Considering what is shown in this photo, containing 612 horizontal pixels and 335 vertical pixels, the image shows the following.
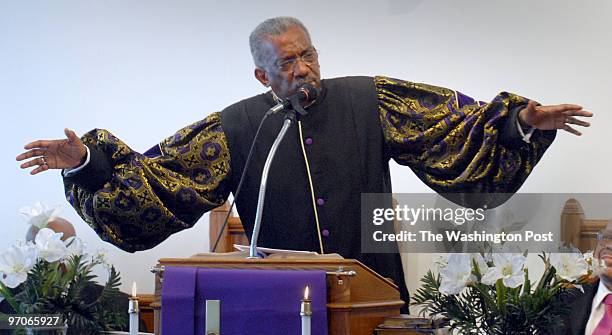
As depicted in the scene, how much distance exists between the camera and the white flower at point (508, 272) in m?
2.43

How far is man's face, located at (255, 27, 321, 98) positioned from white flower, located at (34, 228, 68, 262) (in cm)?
93

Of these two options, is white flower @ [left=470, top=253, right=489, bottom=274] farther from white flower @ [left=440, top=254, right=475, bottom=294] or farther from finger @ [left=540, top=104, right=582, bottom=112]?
finger @ [left=540, top=104, right=582, bottom=112]

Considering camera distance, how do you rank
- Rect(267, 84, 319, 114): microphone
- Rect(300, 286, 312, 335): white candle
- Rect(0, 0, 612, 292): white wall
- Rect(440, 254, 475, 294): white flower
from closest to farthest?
Rect(300, 286, 312, 335): white candle, Rect(440, 254, 475, 294): white flower, Rect(267, 84, 319, 114): microphone, Rect(0, 0, 612, 292): white wall

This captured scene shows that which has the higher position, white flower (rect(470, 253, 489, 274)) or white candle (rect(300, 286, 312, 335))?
white flower (rect(470, 253, 489, 274))

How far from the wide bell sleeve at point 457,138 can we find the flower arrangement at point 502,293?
75 cm

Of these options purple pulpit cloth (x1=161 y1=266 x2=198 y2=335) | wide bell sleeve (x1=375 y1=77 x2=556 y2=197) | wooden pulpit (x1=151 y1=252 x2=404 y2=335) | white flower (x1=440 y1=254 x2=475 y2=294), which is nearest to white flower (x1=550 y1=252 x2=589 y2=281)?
white flower (x1=440 y1=254 x2=475 y2=294)

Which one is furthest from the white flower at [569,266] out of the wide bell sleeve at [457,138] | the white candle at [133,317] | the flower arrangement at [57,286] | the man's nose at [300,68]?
the flower arrangement at [57,286]

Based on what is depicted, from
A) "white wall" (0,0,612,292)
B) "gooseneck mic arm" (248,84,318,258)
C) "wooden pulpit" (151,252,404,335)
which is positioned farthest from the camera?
"white wall" (0,0,612,292)

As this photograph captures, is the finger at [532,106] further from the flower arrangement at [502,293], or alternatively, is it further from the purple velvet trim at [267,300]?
the purple velvet trim at [267,300]

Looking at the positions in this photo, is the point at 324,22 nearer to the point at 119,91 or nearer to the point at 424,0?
the point at 424,0

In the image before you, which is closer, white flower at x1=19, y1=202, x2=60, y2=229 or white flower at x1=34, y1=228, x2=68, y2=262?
white flower at x1=34, y1=228, x2=68, y2=262

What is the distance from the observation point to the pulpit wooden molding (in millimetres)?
3826

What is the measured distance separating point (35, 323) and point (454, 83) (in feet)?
7.54

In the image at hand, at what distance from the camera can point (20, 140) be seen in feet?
15.9
